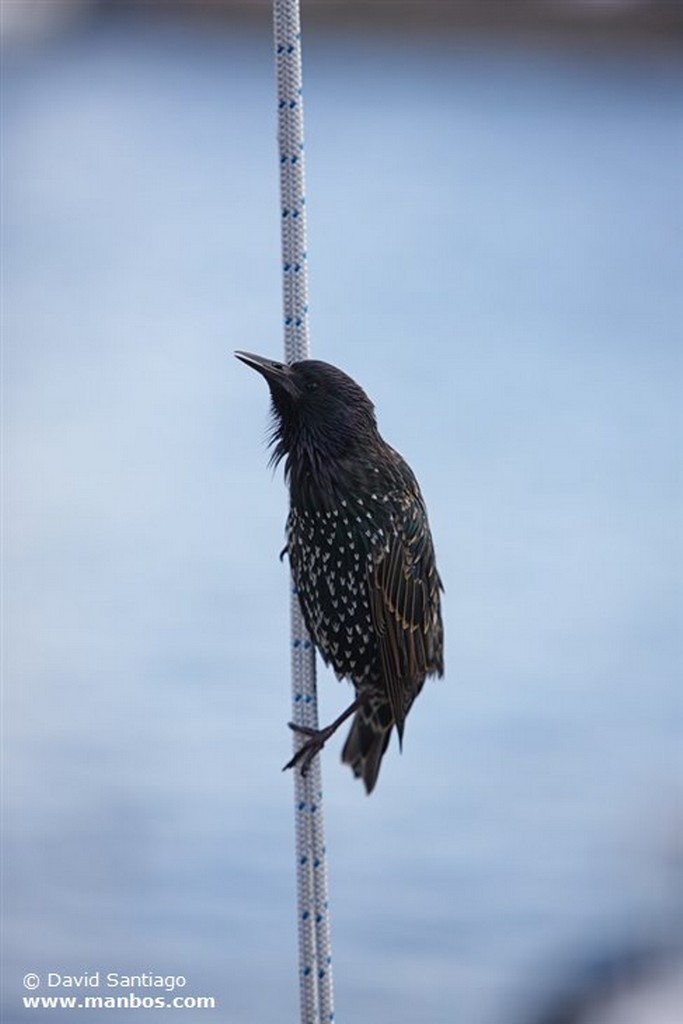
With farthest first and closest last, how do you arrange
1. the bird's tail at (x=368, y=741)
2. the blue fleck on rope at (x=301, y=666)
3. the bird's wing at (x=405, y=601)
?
the bird's tail at (x=368, y=741) < the bird's wing at (x=405, y=601) < the blue fleck on rope at (x=301, y=666)

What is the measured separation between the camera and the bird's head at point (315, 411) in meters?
1.47

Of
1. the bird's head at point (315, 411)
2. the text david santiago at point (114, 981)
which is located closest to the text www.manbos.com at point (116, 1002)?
the text david santiago at point (114, 981)

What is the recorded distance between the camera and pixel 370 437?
61.7 inches

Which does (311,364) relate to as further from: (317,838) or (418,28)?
(418,28)

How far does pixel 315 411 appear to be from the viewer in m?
1.50

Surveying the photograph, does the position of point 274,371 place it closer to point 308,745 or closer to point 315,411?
point 315,411

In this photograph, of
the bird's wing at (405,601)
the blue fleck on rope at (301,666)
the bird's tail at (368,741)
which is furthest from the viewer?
the bird's tail at (368,741)

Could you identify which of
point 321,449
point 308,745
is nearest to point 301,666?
point 308,745

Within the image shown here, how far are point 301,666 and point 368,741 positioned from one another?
0.80 feet

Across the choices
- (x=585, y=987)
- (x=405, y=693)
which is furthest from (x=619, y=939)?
(x=405, y=693)

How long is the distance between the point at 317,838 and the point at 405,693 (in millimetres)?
207

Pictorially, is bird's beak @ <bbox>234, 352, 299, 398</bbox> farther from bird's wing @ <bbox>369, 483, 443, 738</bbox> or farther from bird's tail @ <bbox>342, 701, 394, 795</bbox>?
bird's tail @ <bbox>342, 701, 394, 795</bbox>

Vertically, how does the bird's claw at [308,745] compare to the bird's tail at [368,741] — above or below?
below

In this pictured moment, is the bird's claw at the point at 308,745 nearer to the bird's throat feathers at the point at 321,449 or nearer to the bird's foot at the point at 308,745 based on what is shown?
the bird's foot at the point at 308,745
